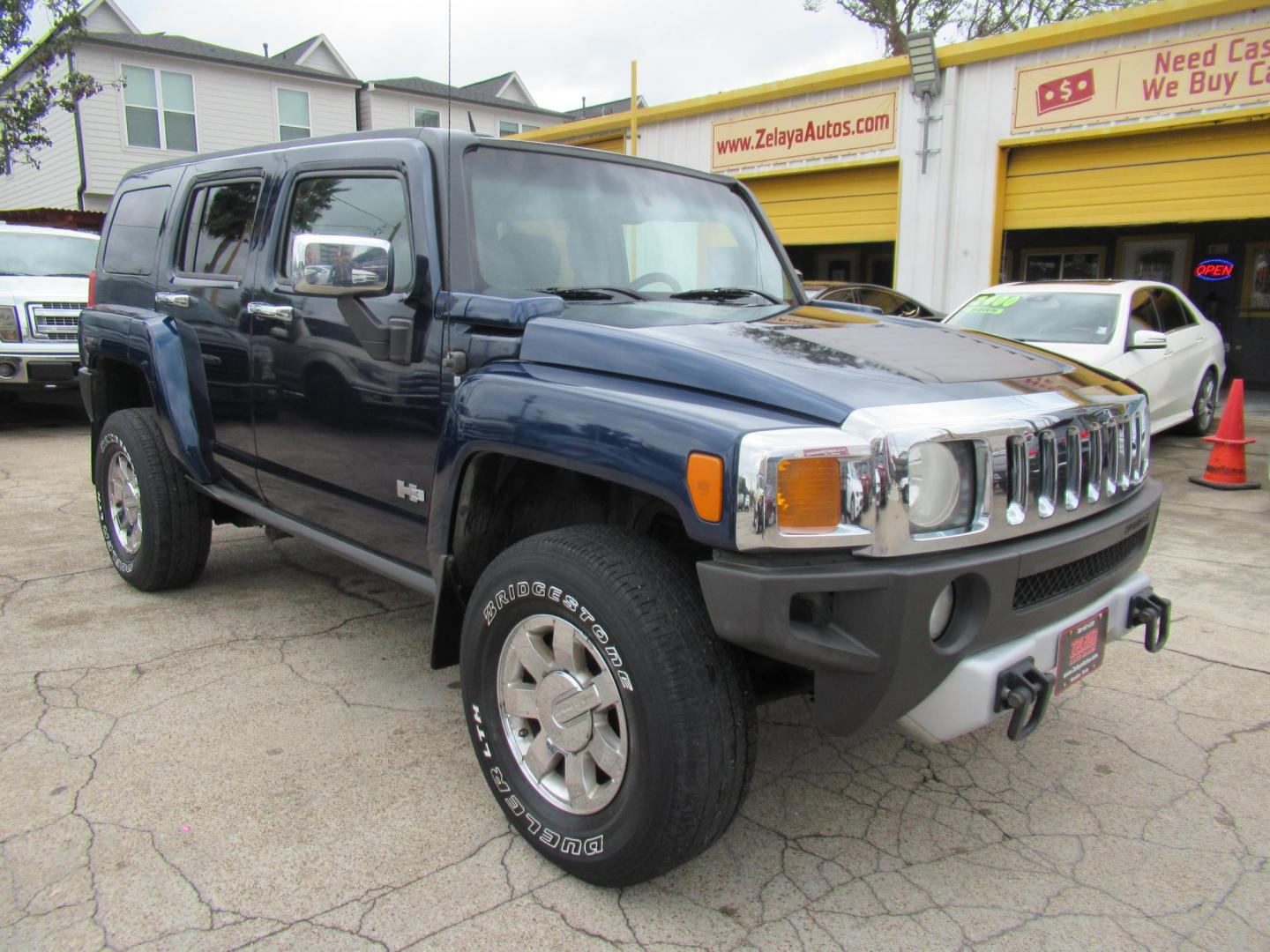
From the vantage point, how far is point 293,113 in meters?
25.8

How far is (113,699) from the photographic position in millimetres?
3373

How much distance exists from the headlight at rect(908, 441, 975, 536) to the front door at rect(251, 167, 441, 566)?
1.45 meters

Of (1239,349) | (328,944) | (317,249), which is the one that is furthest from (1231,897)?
(1239,349)

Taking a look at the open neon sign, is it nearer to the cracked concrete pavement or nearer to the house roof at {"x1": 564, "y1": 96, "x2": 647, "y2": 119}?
the cracked concrete pavement

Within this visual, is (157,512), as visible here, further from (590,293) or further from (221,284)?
(590,293)

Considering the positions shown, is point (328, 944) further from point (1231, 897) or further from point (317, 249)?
point (1231, 897)

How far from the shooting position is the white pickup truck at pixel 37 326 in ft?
29.2

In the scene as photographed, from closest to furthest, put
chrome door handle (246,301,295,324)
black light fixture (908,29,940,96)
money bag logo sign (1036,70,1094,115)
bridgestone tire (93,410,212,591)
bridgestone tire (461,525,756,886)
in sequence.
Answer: bridgestone tire (461,525,756,886), chrome door handle (246,301,295,324), bridgestone tire (93,410,212,591), money bag logo sign (1036,70,1094,115), black light fixture (908,29,940,96)

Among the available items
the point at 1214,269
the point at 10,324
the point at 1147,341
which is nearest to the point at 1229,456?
the point at 1147,341

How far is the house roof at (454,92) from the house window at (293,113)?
2213mm

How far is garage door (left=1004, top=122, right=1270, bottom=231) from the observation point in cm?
1001

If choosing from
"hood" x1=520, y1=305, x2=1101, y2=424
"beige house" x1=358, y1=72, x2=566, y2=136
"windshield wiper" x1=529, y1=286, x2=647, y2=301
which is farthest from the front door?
"beige house" x1=358, y1=72, x2=566, y2=136

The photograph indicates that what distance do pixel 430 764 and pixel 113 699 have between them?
1.29m

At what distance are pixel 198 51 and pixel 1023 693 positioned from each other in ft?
87.2
